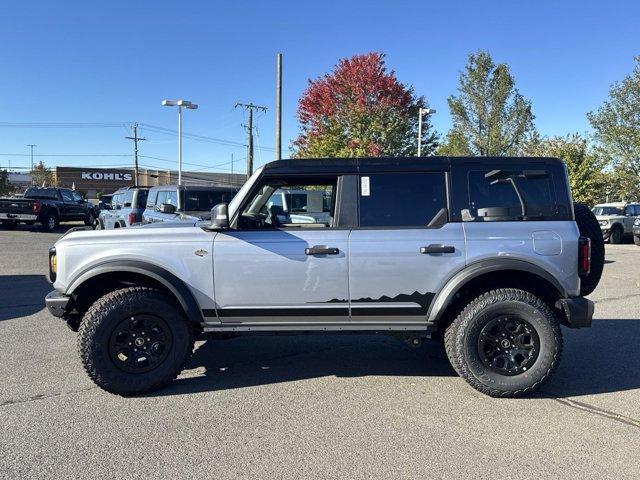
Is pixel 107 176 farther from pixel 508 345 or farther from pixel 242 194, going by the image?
pixel 508 345

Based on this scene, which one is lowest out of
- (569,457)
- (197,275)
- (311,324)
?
(569,457)

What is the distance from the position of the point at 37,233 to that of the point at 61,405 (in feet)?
62.2

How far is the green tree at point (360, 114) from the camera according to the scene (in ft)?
79.2

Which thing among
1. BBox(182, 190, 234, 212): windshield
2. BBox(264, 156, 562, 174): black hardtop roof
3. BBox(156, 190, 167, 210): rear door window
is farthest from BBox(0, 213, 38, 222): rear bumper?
BBox(264, 156, 562, 174): black hardtop roof

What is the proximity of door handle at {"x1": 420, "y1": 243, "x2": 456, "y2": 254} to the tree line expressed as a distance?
1943 cm

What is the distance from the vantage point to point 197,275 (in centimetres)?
426

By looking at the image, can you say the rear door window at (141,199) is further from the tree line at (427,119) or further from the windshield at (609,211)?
the windshield at (609,211)

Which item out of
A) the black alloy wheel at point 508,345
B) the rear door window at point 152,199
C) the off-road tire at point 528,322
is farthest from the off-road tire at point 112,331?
the rear door window at point 152,199

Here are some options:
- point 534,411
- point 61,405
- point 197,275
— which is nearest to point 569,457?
point 534,411

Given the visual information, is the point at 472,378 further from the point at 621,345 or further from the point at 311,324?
the point at 621,345

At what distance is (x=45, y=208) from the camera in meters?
21.2

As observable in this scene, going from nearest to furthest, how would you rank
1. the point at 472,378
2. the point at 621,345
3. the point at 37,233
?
the point at 472,378, the point at 621,345, the point at 37,233

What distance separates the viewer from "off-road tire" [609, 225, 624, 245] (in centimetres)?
2057

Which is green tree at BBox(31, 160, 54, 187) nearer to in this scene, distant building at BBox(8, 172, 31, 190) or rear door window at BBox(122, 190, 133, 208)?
distant building at BBox(8, 172, 31, 190)
